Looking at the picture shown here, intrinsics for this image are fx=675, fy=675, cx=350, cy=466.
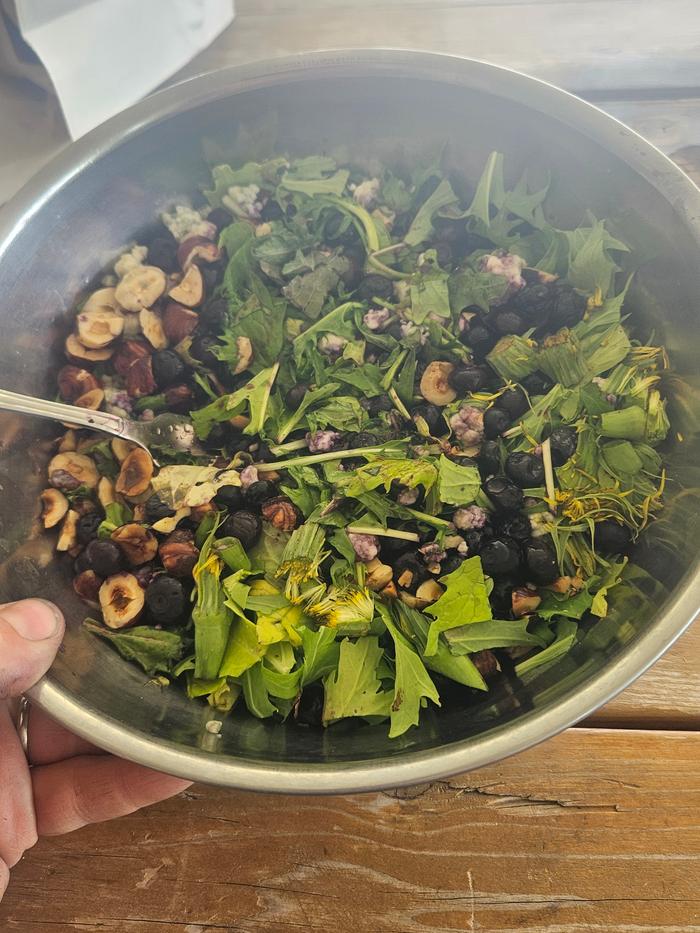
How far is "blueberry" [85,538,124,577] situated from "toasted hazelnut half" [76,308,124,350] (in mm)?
356

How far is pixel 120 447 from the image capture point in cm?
110

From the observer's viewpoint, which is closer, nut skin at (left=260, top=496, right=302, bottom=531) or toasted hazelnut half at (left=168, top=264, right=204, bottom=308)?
nut skin at (left=260, top=496, right=302, bottom=531)

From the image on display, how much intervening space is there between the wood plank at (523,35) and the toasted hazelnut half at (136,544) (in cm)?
113

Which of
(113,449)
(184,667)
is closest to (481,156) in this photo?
(113,449)

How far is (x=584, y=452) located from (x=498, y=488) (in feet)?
0.47

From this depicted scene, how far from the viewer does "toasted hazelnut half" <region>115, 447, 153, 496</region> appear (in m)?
1.06

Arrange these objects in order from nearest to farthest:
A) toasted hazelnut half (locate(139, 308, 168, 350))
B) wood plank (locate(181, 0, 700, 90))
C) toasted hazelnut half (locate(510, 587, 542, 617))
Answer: toasted hazelnut half (locate(510, 587, 542, 617)) → toasted hazelnut half (locate(139, 308, 168, 350)) → wood plank (locate(181, 0, 700, 90))

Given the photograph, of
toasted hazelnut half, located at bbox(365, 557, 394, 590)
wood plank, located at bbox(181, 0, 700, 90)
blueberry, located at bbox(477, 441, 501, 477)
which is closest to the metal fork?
toasted hazelnut half, located at bbox(365, 557, 394, 590)

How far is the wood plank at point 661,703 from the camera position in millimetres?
1080

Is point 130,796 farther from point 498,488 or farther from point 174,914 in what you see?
point 498,488

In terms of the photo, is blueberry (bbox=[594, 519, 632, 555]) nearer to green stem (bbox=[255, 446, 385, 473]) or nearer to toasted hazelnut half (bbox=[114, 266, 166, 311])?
green stem (bbox=[255, 446, 385, 473])

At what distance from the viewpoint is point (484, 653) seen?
94 cm

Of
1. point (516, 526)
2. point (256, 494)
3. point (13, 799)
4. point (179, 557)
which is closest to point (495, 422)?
point (516, 526)

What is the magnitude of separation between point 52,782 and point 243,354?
73cm
